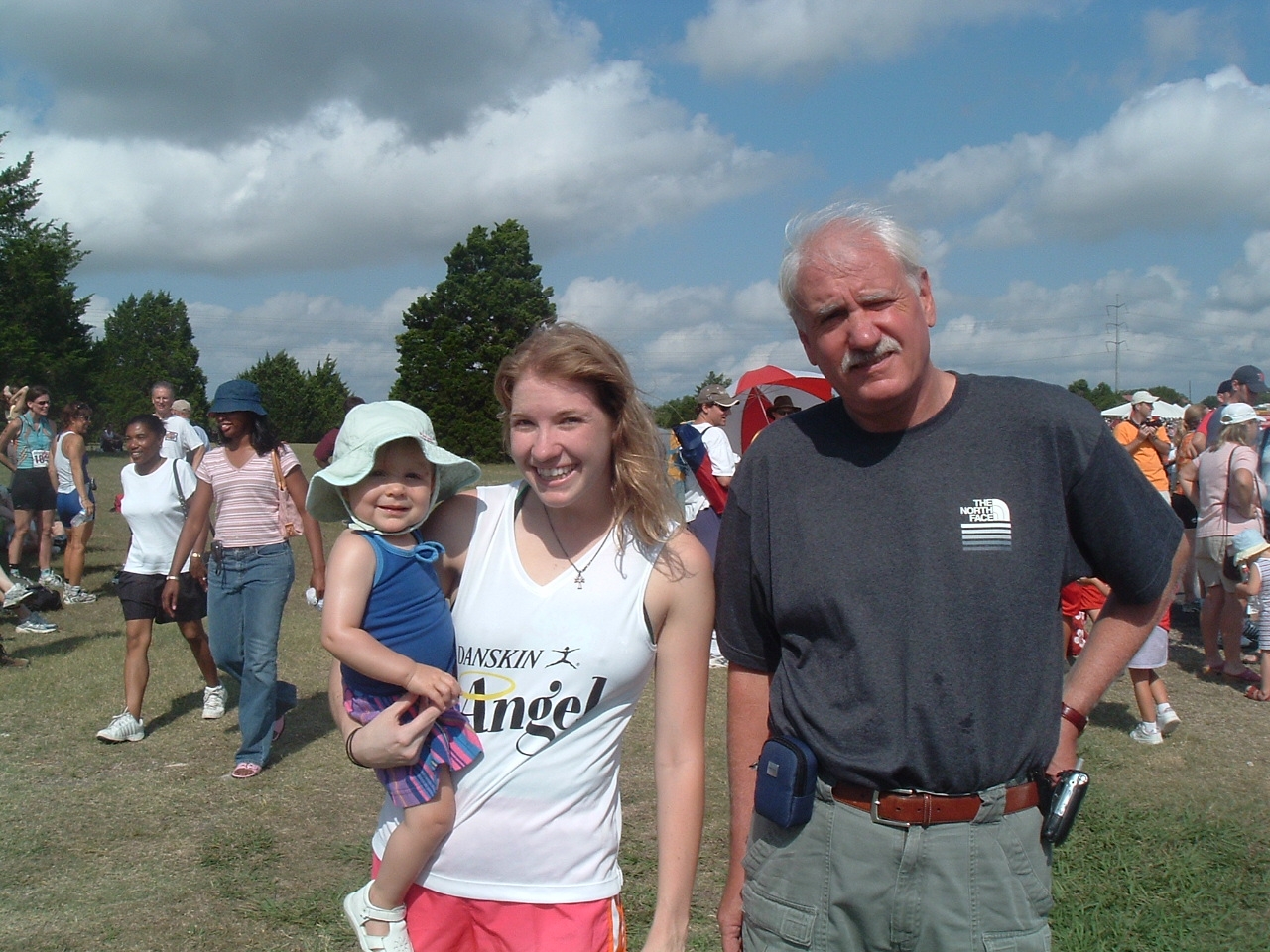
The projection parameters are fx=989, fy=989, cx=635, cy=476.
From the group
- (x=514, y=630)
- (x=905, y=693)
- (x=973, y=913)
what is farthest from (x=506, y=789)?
(x=973, y=913)

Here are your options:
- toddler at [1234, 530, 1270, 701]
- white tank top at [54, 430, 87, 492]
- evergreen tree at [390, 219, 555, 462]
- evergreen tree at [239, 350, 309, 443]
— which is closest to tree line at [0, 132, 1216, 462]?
evergreen tree at [390, 219, 555, 462]

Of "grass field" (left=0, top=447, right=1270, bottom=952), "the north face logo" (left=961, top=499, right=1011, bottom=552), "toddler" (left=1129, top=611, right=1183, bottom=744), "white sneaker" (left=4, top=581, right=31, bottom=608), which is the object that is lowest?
"grass field" (left=0, top=447, right=1270, bottom=952)

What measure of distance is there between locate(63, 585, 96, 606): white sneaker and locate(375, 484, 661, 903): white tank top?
10.3 metres

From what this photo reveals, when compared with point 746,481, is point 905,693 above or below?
below

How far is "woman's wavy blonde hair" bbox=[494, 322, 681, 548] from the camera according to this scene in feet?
6.78

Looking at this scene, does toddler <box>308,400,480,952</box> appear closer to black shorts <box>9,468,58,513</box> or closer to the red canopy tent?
the red canopy tent

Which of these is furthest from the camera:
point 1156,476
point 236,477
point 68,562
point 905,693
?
point 68,562

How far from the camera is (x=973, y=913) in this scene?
201 cm

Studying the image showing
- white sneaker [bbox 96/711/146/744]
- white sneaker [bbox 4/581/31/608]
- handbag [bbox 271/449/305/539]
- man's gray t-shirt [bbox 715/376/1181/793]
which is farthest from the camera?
white sneaker [bbox 4/581/31/608]

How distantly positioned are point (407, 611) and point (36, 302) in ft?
216

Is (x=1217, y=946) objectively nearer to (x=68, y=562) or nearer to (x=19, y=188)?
(x=68, y=562)

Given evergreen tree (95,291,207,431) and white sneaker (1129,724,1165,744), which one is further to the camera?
evergreen tree (95,291,207,431)

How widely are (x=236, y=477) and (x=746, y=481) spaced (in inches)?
180

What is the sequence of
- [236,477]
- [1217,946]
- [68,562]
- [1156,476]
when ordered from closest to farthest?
1. [1217,946]
2. [236,477]
3. [1156,476]
4. [68,562]
